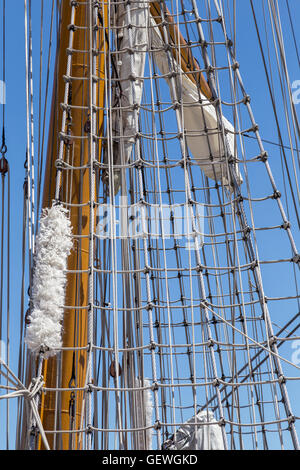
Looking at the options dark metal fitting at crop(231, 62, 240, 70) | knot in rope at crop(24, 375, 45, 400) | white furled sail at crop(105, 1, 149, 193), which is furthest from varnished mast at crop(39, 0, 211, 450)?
dark metal fitting at crop(231, 62, 240, 70)

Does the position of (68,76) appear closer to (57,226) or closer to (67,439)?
(57,226)

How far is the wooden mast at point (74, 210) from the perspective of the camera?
150 inches

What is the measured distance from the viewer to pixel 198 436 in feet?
10.5

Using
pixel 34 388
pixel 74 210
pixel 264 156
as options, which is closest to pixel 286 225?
pixel 264 156

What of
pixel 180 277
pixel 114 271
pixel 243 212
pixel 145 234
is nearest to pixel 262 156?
pixel 243 212

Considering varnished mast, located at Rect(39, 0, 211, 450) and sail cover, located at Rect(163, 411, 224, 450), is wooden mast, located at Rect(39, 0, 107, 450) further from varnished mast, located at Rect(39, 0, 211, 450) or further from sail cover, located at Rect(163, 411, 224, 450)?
sail cover, located at Rect(163, 411, 224, 450)

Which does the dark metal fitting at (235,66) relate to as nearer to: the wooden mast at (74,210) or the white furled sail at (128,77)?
the white furled sail at (128,77)

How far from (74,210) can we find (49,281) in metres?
0.75

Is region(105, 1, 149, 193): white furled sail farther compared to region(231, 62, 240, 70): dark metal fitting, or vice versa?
region(231, 62, 240, 70): dark metal fitting

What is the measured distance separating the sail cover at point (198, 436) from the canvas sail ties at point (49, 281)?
0.75 metres

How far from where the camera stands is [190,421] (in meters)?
3.36

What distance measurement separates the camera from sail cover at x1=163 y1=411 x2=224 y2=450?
3164 millimetres

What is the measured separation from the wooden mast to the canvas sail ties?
179 millimetres

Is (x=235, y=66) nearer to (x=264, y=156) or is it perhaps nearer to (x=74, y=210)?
(x=264, y=156)
